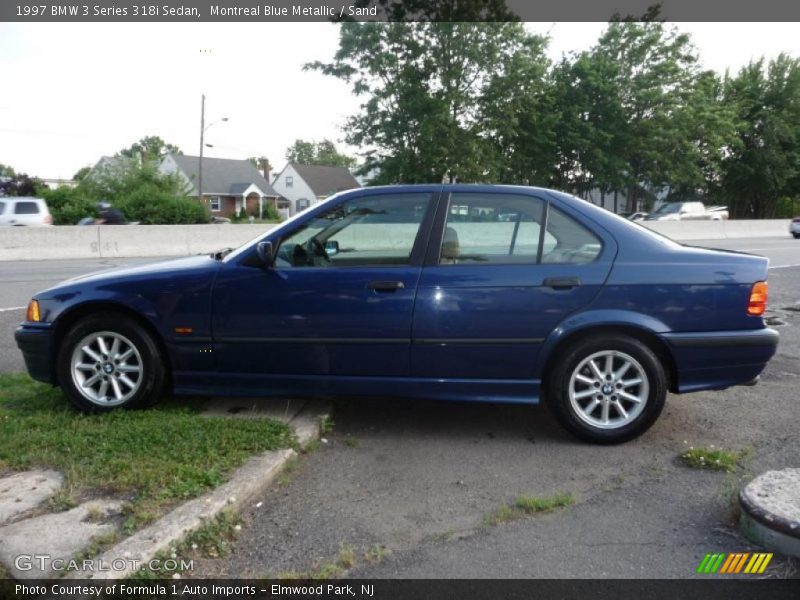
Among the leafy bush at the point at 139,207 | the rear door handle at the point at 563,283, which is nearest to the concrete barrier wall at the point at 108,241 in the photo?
the leafy bush at the point at 139,207

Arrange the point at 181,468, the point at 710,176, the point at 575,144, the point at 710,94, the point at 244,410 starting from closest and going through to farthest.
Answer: the point at 181,468
the point at 244,410
the point at 575,144
the point at 710,94
the point at 710,176

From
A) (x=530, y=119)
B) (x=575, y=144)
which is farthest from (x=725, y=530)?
(x=575, y=144)

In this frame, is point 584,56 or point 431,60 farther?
→ point 584,56

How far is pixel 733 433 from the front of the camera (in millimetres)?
4406

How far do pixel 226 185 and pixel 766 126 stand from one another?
147 ft

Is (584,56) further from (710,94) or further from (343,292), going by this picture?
(343,292)

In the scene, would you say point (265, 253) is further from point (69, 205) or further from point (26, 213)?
point (69, 205)

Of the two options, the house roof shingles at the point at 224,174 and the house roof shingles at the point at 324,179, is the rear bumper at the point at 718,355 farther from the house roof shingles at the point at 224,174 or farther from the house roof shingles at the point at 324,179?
the house roof shingles at the point at 324,179

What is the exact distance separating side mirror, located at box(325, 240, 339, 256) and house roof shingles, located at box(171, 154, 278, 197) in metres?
58.2

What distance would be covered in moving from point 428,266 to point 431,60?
31.8 m

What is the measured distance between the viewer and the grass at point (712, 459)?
3.81 meters

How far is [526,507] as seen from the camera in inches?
131

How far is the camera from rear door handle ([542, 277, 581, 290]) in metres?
4.07

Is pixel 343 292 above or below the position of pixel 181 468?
above
